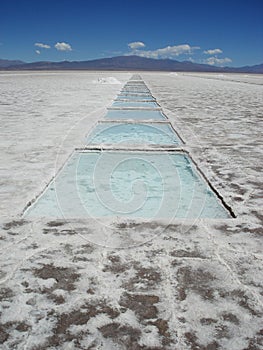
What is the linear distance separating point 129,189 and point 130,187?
0.08 metres

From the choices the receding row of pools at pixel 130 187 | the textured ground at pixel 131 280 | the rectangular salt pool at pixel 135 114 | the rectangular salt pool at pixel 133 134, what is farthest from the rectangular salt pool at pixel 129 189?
the rectangular salt pool at pixel 135 114

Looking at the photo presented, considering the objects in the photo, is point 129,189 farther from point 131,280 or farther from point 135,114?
point 135,114

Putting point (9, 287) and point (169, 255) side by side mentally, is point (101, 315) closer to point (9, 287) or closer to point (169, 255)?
point (9, 287)

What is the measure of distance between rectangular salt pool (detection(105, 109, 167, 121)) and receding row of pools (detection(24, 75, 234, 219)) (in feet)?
9.29

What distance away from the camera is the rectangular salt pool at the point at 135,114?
868 cm

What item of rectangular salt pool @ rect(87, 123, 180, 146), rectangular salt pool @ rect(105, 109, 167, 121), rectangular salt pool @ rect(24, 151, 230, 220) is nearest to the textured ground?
rectangular salt pool @ rect(24, 151, 230, 220)

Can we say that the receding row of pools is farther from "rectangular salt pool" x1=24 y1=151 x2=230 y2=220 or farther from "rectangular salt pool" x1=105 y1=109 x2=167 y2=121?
"rectangular salt pool" x1=105 y1=109 x2=167 y2=121

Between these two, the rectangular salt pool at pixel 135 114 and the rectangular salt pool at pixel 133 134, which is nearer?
the rectangular salt pool at pixel 133 134

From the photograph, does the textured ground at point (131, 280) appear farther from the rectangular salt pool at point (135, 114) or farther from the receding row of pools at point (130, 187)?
the rectangular salt pool at point (135, 114)

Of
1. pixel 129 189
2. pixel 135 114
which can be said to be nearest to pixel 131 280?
pixel 129 189

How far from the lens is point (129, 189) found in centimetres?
374

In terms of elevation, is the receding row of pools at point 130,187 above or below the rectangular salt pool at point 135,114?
below

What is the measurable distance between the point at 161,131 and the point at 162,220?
4311 mm

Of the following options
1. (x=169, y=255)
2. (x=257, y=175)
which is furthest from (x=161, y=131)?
(x=169, y=255)
